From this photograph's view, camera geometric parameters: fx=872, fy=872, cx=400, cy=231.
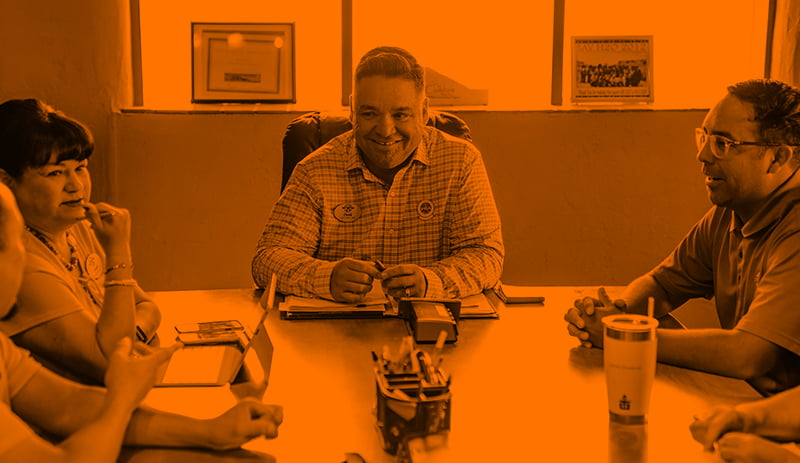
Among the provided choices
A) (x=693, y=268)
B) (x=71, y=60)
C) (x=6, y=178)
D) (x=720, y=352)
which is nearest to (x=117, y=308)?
(x=6, y=178)

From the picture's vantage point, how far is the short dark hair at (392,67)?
245 centimetres

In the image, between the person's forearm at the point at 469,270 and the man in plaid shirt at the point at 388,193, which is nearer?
the person's forearm at the point at 469,270

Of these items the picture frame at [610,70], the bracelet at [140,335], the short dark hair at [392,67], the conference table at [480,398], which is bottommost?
the conference table at [480,398]

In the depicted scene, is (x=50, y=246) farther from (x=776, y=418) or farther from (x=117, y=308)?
(x=776, y=418)

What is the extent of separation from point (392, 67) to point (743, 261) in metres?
1.07

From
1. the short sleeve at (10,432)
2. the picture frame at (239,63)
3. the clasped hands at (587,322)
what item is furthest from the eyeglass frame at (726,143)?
the picture frame at (239,63)

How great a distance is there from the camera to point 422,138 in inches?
104

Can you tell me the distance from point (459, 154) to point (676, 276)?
2.42 ft

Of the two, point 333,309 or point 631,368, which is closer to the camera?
point 631,368

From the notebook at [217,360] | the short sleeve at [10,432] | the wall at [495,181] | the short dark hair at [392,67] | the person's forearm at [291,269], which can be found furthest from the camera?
the wall at [495,181]

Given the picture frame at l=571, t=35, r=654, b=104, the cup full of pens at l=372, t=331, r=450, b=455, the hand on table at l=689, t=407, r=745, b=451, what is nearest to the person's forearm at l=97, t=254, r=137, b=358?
the cup full of pens at l=372, t=331, r=450, b=455

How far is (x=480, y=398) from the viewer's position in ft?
4.82

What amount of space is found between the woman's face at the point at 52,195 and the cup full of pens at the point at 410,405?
808 mm

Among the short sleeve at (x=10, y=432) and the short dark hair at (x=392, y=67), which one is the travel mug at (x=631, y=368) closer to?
the short sleeve at (x=10, y=432)
